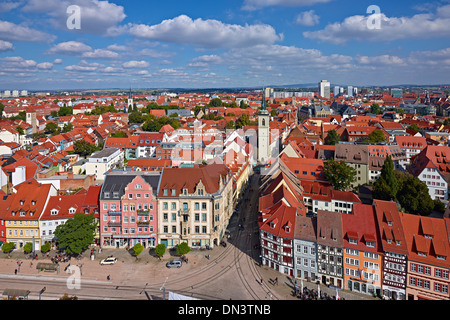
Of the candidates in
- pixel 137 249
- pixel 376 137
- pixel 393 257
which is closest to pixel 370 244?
pixel 393 257

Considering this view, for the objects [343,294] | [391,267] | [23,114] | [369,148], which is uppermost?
[23,114]

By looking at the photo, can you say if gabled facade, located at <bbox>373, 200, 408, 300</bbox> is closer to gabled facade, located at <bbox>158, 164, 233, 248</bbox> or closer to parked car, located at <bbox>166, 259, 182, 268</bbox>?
gabled facade, located at <bbox>158, 164, 233, 248</bbox>

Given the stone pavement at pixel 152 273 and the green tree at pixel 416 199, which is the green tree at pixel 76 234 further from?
the green tree at pixel 416 199

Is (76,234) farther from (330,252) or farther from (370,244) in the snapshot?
(370,244)

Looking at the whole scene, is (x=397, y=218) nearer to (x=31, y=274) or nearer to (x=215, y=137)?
(x=31, y=274)

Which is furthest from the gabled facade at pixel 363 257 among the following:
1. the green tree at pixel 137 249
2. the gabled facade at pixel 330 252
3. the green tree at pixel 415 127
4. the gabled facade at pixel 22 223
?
the green tree at pixel 415 127
